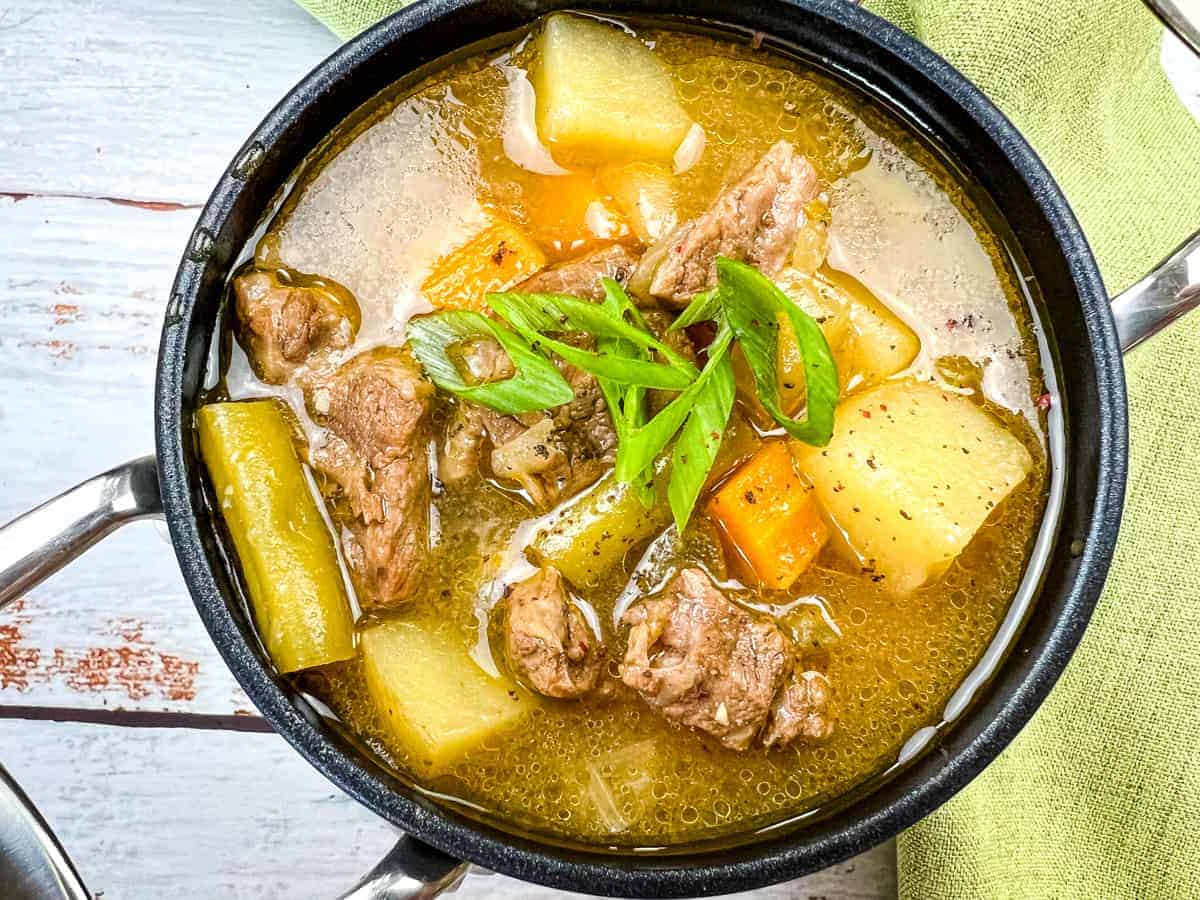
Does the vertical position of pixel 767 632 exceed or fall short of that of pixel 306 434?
it falls short

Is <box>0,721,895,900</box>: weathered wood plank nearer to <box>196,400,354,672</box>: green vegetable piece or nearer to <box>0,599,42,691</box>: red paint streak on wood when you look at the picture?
<box>0,599,42,691</box>: red paint streak on wood

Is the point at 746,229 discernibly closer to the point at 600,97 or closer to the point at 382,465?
the point at 600,97

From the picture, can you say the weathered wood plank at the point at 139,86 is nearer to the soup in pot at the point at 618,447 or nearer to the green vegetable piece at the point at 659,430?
the soup in pot at the point at 618,447

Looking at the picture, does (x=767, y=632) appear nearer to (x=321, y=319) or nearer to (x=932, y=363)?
(x=932, y=363)

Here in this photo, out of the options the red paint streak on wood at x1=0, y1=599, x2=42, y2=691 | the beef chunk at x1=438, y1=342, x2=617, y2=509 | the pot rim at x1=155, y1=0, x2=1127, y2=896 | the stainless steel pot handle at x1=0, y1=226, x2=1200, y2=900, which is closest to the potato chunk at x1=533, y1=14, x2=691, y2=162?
the pot rim at x1=155, y1=0, x2=1127, y2=896

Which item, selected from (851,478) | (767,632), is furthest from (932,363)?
(767,632)

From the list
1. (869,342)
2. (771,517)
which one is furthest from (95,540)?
(869,342)
